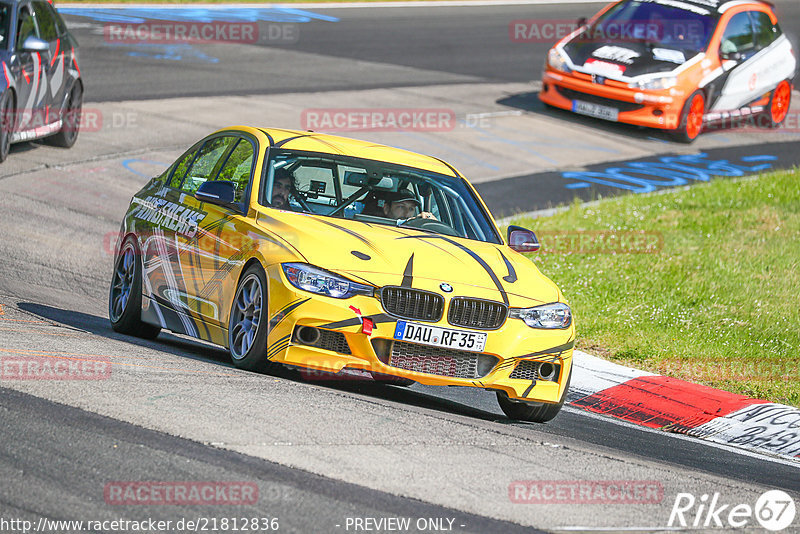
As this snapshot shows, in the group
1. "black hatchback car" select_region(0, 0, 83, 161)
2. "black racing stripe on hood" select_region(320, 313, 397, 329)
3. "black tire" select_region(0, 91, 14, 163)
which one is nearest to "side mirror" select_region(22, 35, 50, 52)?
"black hatchback car" select_region(0, 0, 83, 161)

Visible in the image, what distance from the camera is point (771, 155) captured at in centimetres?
2108

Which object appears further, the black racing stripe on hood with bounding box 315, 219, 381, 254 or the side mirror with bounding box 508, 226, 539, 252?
the side mirror with bounding box 508, 226, 539, 252

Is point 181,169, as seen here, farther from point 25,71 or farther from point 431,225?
point 25,71

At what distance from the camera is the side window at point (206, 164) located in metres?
9.12

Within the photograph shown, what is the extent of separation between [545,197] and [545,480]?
11.5 m

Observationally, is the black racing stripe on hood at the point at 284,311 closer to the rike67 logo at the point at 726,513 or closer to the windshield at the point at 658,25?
the rike67 logo at the point at 726,513

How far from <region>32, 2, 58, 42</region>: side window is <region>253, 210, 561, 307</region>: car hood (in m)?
8.91

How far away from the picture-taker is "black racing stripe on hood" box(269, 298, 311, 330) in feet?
24.0

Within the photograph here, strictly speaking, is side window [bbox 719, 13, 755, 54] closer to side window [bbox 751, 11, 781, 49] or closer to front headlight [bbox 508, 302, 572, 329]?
side window [bbox 751, 11, 781, 49]

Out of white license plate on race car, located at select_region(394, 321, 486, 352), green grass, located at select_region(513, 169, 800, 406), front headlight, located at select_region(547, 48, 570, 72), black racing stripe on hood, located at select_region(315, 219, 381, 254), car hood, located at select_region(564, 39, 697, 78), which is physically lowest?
green grass, located at select_region(513, 169, 800, 406)

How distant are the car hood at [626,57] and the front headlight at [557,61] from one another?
15cm

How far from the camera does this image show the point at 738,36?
22.1m

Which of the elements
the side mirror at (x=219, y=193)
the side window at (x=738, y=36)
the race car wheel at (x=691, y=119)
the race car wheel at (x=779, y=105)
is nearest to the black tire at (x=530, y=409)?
the side mirror at (x=219, y=193)

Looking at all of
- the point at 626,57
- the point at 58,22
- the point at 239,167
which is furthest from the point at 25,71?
the point at 626,57
